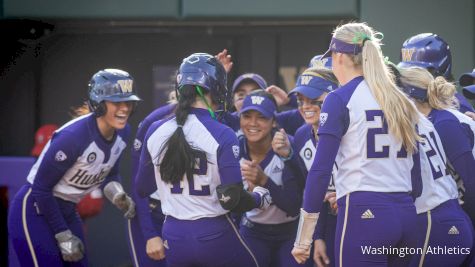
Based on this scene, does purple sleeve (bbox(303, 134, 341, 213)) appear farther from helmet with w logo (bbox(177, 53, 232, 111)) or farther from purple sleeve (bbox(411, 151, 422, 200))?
helmet with w logo (bbox(177, 53, 232, 111))

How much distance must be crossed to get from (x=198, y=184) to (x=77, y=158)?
1.49 meters

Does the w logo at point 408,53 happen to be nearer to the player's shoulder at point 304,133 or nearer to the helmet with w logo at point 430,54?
the helmet with w logo at point 430,54

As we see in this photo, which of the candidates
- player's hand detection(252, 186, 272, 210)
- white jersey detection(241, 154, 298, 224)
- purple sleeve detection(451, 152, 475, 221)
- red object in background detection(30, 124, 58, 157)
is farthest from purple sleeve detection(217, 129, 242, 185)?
red object in background detection(30, 124, 58, 157)

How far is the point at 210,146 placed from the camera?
472 centimetres

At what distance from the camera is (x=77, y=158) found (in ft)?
19.5

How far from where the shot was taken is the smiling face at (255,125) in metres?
5.94

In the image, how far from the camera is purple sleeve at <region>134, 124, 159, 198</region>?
498cm

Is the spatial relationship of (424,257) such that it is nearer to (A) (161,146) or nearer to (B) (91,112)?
(A) (161,146)

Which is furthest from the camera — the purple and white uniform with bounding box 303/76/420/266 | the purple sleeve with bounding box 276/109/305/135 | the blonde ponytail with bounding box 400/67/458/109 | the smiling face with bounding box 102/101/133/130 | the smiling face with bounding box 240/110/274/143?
the purple sleeve with bounding box 276/109/305/135

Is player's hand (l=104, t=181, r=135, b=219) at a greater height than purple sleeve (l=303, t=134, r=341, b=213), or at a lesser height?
lesser

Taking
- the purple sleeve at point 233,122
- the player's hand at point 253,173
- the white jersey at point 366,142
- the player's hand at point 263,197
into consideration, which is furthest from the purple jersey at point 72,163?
the white jersey at point 366,142

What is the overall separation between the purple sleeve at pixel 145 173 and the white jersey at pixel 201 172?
0.16m

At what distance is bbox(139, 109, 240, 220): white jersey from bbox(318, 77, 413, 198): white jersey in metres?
0.67

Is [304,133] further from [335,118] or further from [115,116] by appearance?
[335,118]
